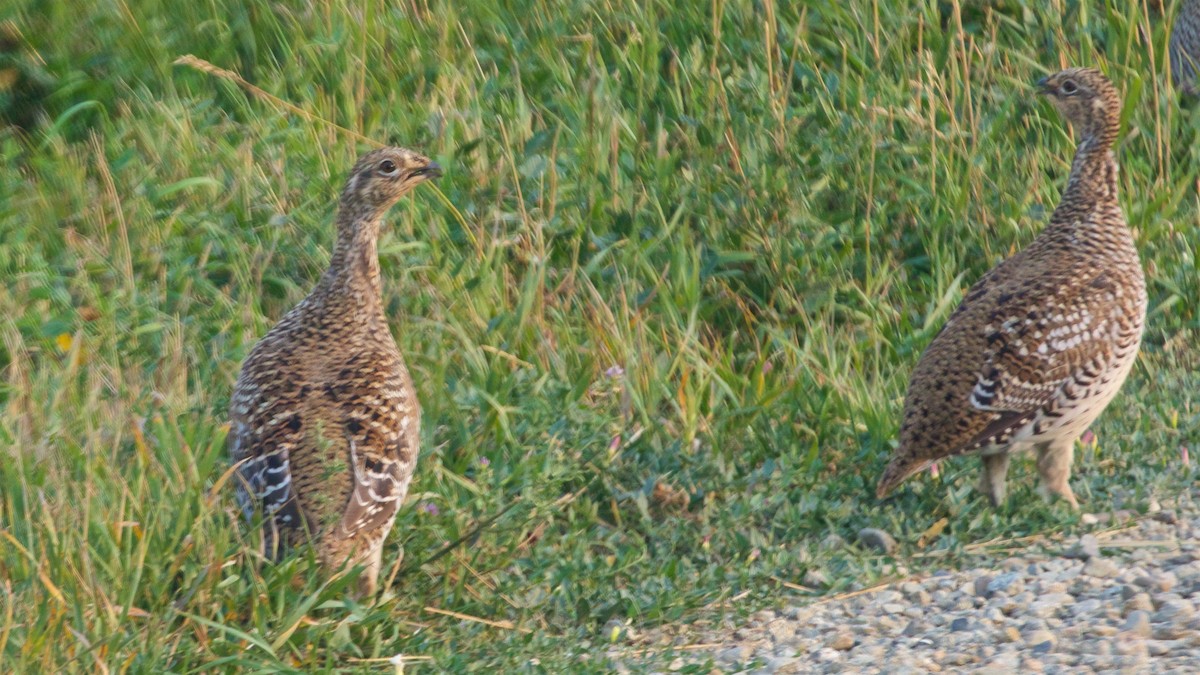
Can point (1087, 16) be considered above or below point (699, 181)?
above

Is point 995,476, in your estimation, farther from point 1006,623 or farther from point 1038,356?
point 1006,623

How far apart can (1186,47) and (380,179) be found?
4802 millimetres

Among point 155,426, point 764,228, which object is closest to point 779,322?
point 764,228

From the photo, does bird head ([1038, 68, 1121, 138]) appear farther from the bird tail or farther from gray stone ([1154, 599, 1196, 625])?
gray stone ([1154, 599, 1196, 625])

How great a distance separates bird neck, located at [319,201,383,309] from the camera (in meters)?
5.54

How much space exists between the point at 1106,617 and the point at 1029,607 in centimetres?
22

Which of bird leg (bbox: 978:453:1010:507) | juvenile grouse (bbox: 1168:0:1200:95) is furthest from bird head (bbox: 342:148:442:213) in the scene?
juvenile grouse (bbox: 1168:0:1200:95)

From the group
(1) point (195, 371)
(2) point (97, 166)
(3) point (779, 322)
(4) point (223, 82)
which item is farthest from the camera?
(4) point (223, 82)

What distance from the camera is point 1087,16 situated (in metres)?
8.12

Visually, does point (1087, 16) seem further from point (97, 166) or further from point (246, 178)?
point (97, 166)

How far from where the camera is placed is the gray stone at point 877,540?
206 inches

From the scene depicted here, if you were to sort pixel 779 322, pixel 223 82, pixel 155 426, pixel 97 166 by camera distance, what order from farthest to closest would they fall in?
1. pixel 223 82
2. pixel 97 166
3. pixel 779 322
4. pixel 155 426

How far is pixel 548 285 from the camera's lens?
6793mm

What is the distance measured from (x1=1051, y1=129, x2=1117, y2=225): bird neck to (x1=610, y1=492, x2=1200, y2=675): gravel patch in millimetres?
1249
